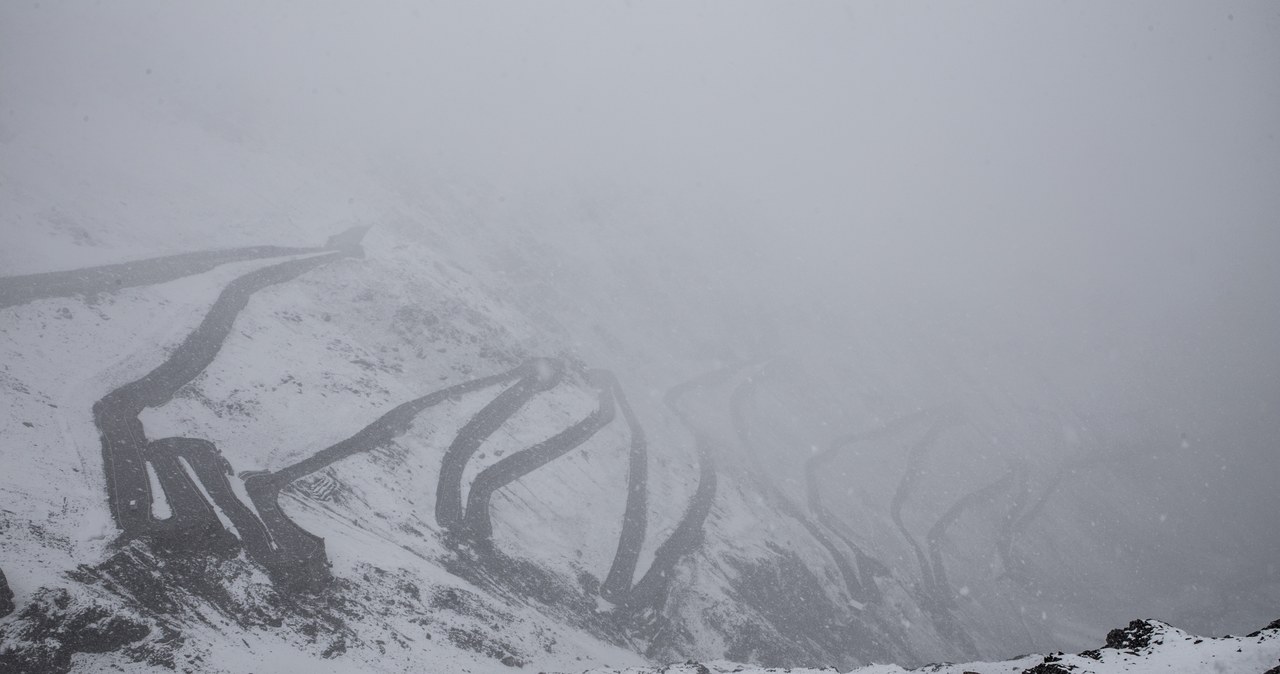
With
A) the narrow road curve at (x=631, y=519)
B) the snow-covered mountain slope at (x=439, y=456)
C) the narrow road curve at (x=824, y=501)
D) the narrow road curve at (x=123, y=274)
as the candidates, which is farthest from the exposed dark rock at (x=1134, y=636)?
the narrow road curve at (x=123, y=274)

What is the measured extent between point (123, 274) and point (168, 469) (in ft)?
49.6

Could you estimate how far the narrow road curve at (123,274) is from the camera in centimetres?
2212

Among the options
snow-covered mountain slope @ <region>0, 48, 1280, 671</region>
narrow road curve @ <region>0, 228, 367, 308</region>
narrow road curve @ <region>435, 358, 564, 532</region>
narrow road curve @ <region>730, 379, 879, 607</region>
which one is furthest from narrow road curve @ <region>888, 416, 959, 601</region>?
narrow road curve @ <region>0, 228, 367, 308</region>

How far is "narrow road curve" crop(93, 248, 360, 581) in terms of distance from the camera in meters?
14.8

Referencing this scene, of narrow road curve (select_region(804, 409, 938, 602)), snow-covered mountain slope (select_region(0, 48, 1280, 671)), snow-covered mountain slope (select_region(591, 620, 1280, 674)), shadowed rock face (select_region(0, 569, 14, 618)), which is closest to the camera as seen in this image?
snow-covered mountain slope (select_region(591, 620, 1280, 674))

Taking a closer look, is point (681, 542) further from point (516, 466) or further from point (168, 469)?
point (168, 469)

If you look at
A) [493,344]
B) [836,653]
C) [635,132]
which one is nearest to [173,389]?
[493,344]

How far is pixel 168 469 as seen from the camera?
17.0m

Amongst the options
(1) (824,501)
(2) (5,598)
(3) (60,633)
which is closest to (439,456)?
(3) (60,633)

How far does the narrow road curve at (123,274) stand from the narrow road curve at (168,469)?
5.47 m

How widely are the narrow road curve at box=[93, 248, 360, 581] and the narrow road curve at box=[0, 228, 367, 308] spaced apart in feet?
17.9

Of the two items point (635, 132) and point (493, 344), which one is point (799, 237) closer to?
point (635, 132)

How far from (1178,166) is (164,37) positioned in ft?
842

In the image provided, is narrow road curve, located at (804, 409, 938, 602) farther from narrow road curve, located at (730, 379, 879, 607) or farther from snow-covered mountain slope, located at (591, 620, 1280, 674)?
snow-covered mountain slope, located at (591, 620, 1280, 674)
